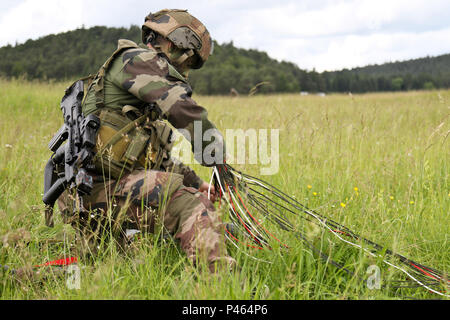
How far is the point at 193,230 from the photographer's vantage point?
2105 millimetres

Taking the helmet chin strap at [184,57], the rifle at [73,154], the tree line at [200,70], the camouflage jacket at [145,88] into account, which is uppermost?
the tree line at [200,70]

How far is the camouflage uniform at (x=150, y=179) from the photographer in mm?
2133

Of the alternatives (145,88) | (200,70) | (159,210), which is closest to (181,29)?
(145,88)

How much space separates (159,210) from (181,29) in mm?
1219

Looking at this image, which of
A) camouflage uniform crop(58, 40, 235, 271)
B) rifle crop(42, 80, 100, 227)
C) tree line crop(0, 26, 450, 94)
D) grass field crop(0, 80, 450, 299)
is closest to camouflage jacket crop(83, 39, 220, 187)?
camouflage uniform crop(58, 40, 235, 271)

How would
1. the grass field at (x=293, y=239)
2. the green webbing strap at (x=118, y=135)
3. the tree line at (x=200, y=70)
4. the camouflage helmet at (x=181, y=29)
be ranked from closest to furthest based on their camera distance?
the grass field at (x=293, y=239) < the green webbing strap at (x=118, y=135) < the camouflage helmet at (x=181, y=29) < the tree line at (x=200, y=70)

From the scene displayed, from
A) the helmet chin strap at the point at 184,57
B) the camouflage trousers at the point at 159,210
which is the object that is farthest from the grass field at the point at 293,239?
the helmet chin strap at the point at 184,57

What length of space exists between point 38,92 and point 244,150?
7.31m

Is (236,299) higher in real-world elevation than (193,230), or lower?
lower

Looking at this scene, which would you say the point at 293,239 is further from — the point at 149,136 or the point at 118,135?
the point at 118,135

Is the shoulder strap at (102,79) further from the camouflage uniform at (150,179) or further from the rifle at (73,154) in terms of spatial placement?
the rifle at (73,154)

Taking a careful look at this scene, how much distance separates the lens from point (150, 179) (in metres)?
2.27
